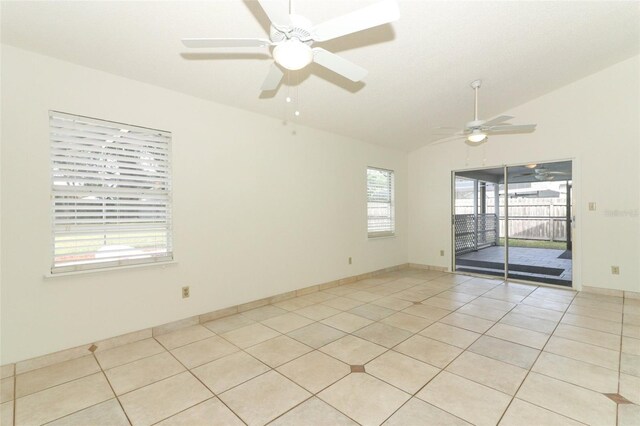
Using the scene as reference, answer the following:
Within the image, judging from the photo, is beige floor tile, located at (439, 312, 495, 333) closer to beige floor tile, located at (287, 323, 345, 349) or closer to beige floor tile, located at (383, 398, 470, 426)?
beige floor tile, located at (287, 323, 345, 349)

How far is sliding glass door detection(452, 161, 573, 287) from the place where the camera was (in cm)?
730

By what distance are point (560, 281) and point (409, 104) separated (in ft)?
13.5

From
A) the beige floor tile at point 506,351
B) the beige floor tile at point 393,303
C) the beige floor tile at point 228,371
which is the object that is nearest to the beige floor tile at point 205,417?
the beige floor tile at point 228,371

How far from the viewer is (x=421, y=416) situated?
1.83 metres

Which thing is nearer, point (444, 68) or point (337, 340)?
point (337, 340)

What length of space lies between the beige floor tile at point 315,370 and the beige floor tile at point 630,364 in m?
2.20

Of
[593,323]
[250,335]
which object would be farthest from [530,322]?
[250,335]

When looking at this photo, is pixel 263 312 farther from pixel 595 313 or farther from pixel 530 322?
pixel 595 313

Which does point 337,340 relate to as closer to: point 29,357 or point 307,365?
point 307,365

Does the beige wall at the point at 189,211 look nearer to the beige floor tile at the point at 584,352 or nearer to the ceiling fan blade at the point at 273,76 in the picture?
the ceiling fan blade at the point at 273,76

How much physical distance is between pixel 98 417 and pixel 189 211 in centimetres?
194

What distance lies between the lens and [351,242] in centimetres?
529

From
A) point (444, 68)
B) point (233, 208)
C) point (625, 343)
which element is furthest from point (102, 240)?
point (625, 343)

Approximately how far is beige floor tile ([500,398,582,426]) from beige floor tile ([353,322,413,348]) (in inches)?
42.4
